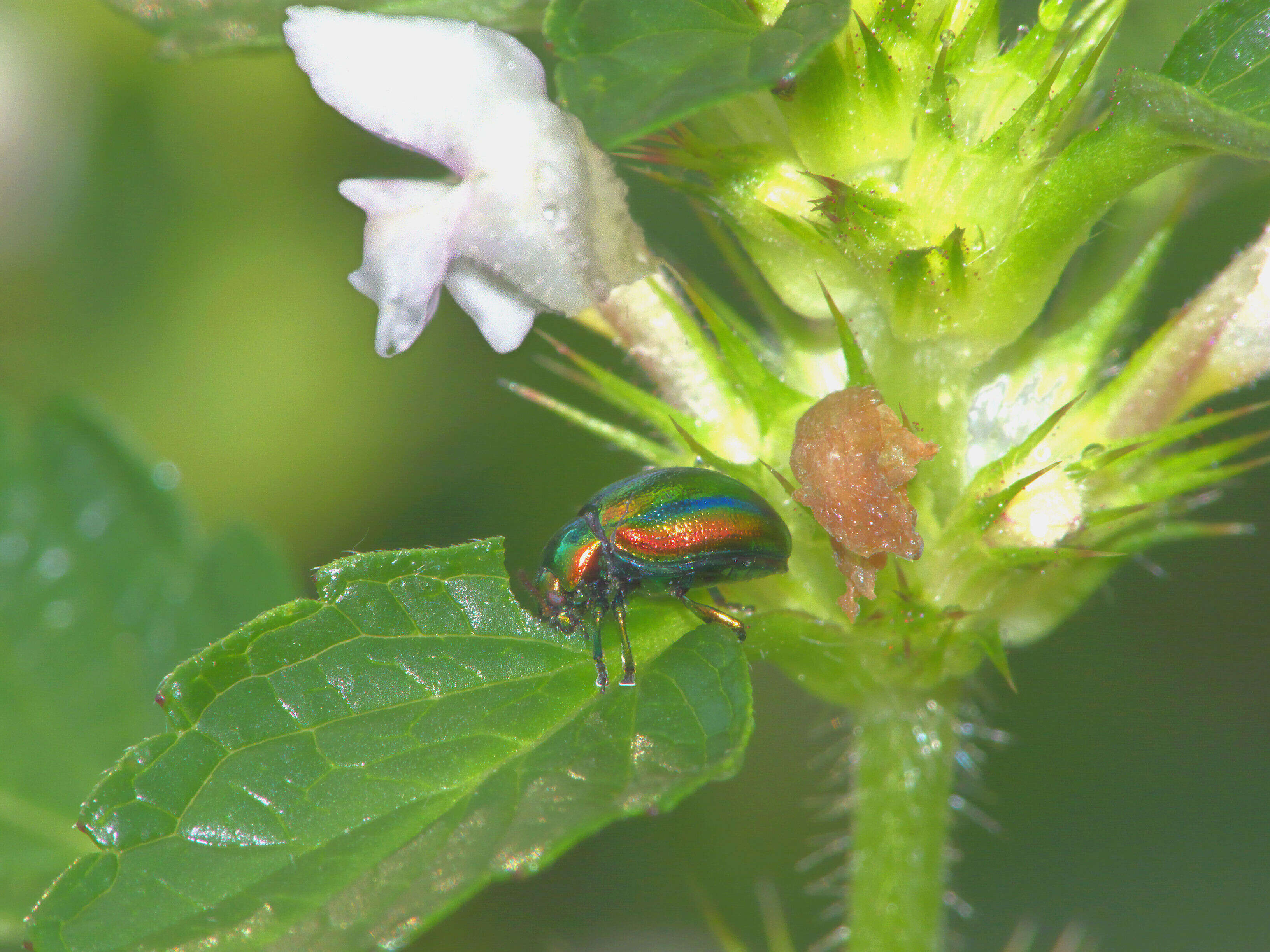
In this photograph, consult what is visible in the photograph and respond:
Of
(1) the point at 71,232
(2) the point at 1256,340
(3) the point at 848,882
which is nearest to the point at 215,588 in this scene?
(3) the point at 848,882

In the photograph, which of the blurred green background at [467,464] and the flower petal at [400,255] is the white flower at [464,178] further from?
the blurred green background at [467,464]

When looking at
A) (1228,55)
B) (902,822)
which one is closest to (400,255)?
(1228,55)

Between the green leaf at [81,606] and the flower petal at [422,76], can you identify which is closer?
the flower petal at [422,76]

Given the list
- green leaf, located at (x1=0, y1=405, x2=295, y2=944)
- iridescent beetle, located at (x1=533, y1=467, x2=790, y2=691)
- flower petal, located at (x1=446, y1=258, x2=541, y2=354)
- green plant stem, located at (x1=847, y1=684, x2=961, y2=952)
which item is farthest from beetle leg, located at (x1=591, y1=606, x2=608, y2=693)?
green leaf, located at (x1=0, y1=405, x2=295, y2=944)

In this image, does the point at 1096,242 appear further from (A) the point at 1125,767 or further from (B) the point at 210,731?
(A) the point at 1125,767

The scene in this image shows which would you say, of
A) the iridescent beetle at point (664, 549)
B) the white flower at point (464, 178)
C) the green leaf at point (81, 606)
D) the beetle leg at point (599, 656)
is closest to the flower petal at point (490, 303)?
the white flower at point (464, 178)

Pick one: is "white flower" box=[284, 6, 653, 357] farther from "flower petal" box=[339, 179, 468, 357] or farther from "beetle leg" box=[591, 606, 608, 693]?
"beetle leg" box=[591, 606, 608, 693]

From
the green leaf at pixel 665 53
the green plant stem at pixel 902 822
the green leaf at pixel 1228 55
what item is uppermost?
the green leaf at pixel 1228 55
